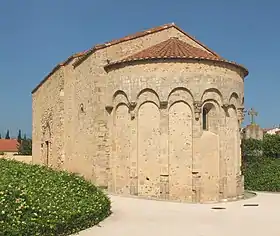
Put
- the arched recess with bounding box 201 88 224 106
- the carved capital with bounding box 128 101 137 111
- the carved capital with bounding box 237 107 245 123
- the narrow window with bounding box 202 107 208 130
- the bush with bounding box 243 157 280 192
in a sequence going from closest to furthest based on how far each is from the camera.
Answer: the arched recess with bounding box 201 88 224 106, the carved capital with bounding box 128 101 137 111, the narrow window with bounding box 202 107 208 130, the carved capital with bounding box 237 107 245 123, the bush with bounding box 243 157 280 192

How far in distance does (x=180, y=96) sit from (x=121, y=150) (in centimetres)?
357

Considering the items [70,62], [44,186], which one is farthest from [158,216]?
[70,62]

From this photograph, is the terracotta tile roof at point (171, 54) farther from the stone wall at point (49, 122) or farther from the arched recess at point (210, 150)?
the stone wall at point (49, 122)

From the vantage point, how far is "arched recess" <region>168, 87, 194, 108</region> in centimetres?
1670

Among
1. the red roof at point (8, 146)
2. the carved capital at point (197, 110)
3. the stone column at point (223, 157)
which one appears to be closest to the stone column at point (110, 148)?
the carved capital at point (197, 110)

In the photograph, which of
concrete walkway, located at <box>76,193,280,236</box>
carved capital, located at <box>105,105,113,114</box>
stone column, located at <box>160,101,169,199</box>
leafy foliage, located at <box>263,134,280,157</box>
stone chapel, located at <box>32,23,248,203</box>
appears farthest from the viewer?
leafy foliage, located at <box>263,134,280,157</box>

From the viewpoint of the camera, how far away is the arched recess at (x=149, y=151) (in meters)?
16.6

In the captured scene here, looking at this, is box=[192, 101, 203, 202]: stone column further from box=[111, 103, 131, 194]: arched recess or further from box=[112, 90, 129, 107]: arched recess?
box=[112, 90, 129, 107]: arched recess

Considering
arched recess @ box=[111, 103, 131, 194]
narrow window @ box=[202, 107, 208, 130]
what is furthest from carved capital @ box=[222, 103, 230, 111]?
arched recess @ box=[111, 103, 131, 194]

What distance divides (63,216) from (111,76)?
Result: 1007cm

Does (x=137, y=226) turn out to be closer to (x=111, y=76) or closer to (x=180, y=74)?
(x=180, y=74)

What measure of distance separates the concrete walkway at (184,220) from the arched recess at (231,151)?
2516 mm

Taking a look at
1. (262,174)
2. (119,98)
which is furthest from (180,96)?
(262,174)

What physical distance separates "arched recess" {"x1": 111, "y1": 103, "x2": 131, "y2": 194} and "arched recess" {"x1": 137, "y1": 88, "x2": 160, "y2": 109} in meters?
0.81
